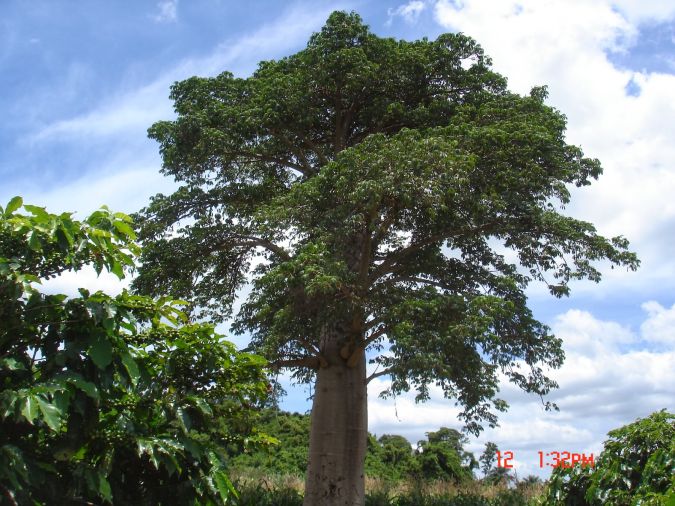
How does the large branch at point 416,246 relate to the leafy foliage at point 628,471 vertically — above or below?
above

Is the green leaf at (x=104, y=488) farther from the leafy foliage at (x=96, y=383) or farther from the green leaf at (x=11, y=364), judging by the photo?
the green leaf at (x=11, y=364)

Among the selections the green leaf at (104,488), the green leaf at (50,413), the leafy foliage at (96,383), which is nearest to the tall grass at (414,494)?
the leafy foliage at (96,383)

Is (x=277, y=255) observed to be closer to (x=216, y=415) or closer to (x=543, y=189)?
(x=543, y=189)

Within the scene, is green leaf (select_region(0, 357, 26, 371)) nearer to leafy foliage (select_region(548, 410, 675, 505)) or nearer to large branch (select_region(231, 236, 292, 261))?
leafy foliage (select_region(548, 410, 675, 505))

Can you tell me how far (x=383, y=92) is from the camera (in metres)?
13.3

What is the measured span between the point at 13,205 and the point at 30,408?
4.72 ft

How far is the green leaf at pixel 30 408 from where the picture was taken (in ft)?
12.3

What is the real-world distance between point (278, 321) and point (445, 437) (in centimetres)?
1236

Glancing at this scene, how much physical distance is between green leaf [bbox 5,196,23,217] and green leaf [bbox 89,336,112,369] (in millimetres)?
1032

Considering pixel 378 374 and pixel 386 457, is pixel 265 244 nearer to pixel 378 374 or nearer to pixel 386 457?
pixel 378 374

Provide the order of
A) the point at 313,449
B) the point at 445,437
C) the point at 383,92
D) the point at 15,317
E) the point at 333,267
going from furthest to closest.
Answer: the point at 445,437
the point at 383,92
the point at 313,449
the point at 333,267
the point at 15,317

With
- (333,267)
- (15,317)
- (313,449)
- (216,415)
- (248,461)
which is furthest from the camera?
(248,461)

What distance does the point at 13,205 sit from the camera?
451cm

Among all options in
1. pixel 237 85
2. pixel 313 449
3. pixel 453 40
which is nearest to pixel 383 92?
pixel 453 40
